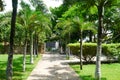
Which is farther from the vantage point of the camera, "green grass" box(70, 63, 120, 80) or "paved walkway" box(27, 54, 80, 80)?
"green grass" box(70, 63, 120, 80)

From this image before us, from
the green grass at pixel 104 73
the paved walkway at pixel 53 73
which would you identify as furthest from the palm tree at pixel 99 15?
the paved walkway at pixel 53 73

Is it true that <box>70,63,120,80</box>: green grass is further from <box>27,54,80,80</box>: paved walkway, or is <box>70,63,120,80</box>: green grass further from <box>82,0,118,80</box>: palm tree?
<box>82,0,118,80</box>: palm tree

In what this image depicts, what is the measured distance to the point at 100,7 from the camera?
1936 centimetres

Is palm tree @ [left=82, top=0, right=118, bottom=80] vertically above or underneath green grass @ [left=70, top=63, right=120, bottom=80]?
above

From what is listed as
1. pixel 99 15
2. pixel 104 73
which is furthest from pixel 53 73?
pixel 99 15

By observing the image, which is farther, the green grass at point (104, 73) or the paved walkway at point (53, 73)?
the green grass at point (104, 73)

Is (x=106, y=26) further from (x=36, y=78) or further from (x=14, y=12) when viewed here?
(x=14, y=12)

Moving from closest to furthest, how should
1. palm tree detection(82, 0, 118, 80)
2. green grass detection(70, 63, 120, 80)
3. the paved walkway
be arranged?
palm tree detection(82, 0, 118, 80) < the paved walkway < green grass detection(70, 63, 120, 80)

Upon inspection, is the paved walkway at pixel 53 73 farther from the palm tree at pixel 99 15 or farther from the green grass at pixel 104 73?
the palm tree at pixel 99 15

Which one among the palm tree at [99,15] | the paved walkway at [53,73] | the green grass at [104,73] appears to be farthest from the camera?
the green grass at [104,73]

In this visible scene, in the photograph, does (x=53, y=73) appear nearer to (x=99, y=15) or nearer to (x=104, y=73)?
(x=104, y=73)

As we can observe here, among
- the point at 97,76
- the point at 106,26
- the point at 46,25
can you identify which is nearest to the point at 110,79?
the point at 97,76

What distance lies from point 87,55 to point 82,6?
1288cm

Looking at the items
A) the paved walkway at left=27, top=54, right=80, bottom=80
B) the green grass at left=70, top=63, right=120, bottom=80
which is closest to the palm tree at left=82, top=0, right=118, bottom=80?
the green grass at left=70, top=63, right=120, bottom=80
